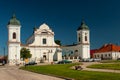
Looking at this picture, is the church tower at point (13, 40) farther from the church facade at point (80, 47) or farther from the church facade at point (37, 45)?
the church facade at point (80, 47)

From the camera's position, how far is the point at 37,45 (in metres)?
120

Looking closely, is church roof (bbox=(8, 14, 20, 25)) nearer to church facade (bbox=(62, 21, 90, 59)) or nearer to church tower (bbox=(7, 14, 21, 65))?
church tower (bbox=(7, 14, 21, 65))

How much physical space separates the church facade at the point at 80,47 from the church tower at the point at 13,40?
2052 centimetres

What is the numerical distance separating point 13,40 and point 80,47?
87.3 feet

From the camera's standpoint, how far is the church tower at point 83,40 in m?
120

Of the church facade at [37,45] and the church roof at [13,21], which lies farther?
the church roof at [13,21]

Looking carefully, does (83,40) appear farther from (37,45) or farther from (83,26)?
(37,45)

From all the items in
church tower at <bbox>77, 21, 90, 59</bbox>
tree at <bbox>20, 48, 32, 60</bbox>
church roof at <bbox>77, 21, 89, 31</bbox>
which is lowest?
tree at <bbox>20, 48, 32, 60</bbox>

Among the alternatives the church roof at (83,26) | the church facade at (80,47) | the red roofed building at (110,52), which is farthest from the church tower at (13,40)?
the red roofed building at (110,52)

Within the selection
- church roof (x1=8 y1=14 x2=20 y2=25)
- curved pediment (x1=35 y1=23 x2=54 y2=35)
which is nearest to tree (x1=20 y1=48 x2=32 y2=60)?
church roof (x1=8 y1=14 x2=20 y2=25)

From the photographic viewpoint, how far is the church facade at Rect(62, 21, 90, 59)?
12044 centimetres

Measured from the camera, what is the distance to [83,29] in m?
123

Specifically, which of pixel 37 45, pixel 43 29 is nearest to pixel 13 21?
pixel 37 45

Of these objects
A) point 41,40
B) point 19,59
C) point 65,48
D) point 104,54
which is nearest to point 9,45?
point 19,59
